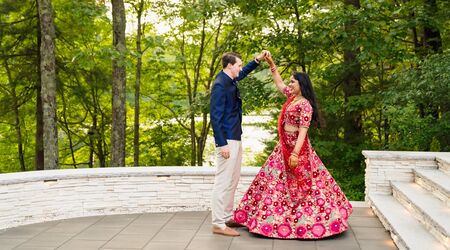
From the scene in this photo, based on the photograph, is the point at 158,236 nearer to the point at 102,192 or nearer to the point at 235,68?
the point at 102,192

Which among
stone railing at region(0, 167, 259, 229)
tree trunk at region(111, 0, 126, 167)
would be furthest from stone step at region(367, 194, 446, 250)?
tree trunk at region(111, 0, 126, 167)

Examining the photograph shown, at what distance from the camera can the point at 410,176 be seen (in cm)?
643

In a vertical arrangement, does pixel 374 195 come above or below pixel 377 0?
below

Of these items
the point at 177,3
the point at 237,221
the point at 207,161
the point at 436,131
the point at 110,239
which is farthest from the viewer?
the point at 207,161

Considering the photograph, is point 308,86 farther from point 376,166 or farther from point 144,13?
point 144,13

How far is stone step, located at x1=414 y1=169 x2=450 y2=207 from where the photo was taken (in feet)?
17.3

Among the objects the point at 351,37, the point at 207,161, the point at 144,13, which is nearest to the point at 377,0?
the point at 351,37

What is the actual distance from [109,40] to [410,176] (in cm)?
1189

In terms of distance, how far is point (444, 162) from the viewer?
6.07m

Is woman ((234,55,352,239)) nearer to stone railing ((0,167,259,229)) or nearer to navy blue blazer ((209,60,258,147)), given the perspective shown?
navy blue blazer ((209,60,258,147))

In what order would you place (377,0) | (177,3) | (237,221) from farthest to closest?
(177,3), (377,0), (237,221)

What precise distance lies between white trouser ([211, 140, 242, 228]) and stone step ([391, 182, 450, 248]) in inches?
74.9

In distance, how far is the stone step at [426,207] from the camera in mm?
4473

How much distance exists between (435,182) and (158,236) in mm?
3047
